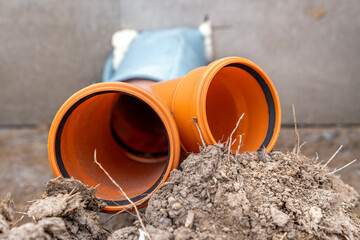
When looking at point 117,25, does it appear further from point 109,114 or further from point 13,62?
point 109,114

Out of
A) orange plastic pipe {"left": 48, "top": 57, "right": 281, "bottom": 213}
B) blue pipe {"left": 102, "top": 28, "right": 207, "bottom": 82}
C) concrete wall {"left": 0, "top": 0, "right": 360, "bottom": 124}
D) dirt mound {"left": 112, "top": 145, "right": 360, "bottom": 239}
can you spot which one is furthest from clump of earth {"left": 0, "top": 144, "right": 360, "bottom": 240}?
concrete wall {"left": 0, "top": 0, "right": 360, "bottom": 124}

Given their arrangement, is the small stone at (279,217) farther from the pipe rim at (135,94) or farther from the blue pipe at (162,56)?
the blue pipe at (162,56)

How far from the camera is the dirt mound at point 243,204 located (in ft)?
2.16

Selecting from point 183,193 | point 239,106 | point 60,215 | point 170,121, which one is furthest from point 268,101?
point 60,215

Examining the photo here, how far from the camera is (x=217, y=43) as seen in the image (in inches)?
87.0

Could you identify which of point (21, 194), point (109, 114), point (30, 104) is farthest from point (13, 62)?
point (109, 114)

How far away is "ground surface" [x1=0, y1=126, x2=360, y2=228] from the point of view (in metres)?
1.80

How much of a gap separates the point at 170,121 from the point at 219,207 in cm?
30

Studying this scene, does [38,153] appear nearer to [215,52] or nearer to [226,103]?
[215,52]

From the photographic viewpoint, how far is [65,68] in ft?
7.68

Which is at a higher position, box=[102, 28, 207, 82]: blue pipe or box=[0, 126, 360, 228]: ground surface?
box=[102, 28, 207, 82]: blue pipe

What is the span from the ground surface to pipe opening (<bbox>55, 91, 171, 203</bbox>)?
60 cm

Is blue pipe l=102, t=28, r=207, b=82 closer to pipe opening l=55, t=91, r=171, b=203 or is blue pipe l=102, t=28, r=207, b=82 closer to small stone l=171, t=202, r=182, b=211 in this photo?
pipe opening l=55, t=91, r=171, b=203

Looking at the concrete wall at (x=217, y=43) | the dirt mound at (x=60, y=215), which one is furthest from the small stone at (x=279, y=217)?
the concrete wall at (x=217, y=43)
